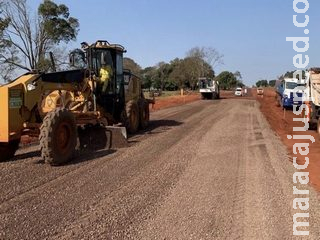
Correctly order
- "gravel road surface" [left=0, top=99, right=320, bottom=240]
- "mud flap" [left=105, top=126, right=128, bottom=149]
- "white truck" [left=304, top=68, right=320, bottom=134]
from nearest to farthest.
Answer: "gravel road surface" [left=0, top=99, right=320, bottom=240], "mud flap" [left=105, top=126, right=128, bottom=149], "white truck" [left=304, top=68, right=320, bottom=134]

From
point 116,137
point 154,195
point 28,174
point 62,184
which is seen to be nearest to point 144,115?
point 116,137

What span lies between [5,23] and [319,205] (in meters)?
44.3

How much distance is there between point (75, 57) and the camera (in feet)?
42.8

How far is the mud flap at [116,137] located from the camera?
1246cm

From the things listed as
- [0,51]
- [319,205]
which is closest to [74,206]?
[319,205]

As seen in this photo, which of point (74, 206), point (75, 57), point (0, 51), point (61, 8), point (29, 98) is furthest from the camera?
point (61, 8)

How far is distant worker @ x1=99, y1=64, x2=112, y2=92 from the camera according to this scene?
13.7 m

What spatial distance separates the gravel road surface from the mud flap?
1.43 ft

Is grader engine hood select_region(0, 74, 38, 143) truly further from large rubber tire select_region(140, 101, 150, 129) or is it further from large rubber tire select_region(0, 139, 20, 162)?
large rubber tire select_region(140, 101, 150, 129)

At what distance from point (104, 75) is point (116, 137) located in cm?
225

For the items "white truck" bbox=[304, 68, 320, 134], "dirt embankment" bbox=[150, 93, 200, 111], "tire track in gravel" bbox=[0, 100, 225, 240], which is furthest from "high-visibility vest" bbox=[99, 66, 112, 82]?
"dirt embankment" bbox=[150, 93, 200, 111]

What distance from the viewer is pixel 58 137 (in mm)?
10117

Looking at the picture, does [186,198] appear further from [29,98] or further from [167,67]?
[167,67]

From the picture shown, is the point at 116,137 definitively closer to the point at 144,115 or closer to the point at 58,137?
the point at 58,137
